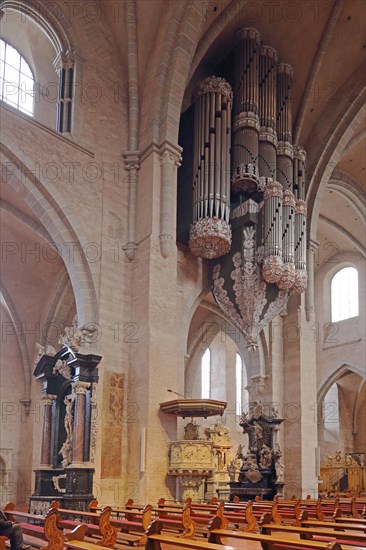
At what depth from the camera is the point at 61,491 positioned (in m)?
14.0

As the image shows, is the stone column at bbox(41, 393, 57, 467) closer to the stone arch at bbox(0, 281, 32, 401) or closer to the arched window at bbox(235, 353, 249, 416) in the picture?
the stone arch at bbox(0, 281, 32, 401)

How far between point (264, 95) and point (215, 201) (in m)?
4.27

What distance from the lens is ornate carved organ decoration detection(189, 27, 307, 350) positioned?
56.3 feet

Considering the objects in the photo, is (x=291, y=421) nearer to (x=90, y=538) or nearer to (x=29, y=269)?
(x=29, y=269)

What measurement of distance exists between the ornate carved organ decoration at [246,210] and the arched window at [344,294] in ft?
36.3

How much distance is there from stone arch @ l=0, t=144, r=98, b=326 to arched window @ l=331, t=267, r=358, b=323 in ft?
54.1

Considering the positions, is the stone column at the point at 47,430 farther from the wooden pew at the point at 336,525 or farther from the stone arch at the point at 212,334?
the wooden pew at the point at 336,525

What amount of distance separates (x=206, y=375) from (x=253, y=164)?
1220cm

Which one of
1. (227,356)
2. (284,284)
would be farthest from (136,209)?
(227,356)

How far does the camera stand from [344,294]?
2927 cm

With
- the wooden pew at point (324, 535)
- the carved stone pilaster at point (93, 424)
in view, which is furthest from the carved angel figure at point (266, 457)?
the wooden pew at point (324, 535)

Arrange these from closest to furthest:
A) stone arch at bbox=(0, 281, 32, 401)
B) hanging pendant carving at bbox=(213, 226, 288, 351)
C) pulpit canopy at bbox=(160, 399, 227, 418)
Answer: pulpit canopy at bbox=(160, 399, 227, 418), hanging pendant carving at bbox=(213, 226, 288, 351), stone arch at bbox=(0, 281, 32, 401)

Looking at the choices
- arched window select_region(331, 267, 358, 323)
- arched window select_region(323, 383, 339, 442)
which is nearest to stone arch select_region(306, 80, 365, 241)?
arched window select_region(331, 267, 358, 323)

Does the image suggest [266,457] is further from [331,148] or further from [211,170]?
[331,148]
